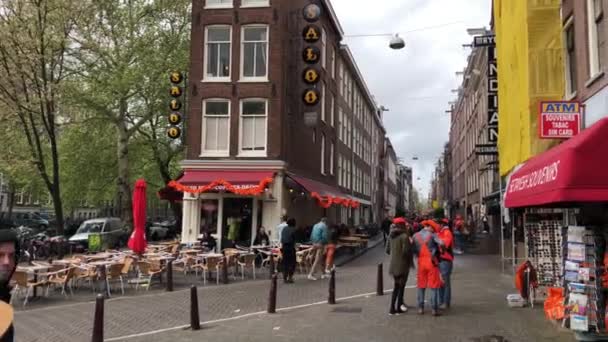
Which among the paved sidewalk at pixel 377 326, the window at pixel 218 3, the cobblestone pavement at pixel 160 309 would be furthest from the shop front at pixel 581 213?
the window at pixel 218 3

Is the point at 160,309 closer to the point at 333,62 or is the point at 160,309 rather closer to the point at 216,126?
the point at 216,126

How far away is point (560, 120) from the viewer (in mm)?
10609

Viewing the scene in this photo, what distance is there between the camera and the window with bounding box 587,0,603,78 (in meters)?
10.3

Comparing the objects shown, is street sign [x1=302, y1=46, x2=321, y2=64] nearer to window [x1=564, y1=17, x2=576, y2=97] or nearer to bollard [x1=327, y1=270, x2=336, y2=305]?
window [x1=564, y1=17, x2=576, y2=97]

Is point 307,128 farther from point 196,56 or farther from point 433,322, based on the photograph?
point 433,322

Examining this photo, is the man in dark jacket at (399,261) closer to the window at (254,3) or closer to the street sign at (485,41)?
the street sign at (485,41)

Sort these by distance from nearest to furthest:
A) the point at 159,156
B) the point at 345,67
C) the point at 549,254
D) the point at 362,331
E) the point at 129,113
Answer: the point at 362,331
the point at 549,254
the point at 129,113
the point at 159,156
the point at 345,67

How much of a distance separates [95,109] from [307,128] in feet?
40.1

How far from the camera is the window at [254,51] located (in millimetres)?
23828

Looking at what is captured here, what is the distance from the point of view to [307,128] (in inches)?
1151

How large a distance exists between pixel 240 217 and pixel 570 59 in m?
14.9

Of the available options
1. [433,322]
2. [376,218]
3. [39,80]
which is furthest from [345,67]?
[433,322]

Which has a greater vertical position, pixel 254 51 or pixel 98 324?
pixel 254 51

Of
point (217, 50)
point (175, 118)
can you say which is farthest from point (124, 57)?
point (217, 50)
